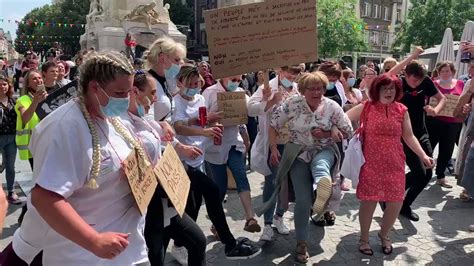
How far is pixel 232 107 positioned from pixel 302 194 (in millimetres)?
1186

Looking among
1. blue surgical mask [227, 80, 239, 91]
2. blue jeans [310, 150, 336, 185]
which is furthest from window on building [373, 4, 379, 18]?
blue jeans [310, 150, 336, 185]

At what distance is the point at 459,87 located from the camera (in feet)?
23.2

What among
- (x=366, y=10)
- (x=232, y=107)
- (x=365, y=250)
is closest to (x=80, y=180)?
(x=232, y=107)

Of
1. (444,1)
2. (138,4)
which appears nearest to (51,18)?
(138,4)

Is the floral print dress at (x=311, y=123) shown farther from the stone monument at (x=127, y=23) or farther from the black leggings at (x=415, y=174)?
the stone monument at (x=127, y=23)

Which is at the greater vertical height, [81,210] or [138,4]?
[138,4]

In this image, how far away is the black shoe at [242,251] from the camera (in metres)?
4.07

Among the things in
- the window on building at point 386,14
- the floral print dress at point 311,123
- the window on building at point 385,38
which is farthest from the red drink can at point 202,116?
the window on building at point 386,14

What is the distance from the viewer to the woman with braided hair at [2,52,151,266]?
71.2 inches

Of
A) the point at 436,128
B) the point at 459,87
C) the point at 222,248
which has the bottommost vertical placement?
the point at 222,248

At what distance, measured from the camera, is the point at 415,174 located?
16.9ft

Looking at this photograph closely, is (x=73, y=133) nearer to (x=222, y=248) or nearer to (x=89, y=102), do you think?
(x=89, y=102)

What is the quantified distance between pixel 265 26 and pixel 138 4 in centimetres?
2045

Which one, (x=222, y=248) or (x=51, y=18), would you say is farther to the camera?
(x=51, y=18)
